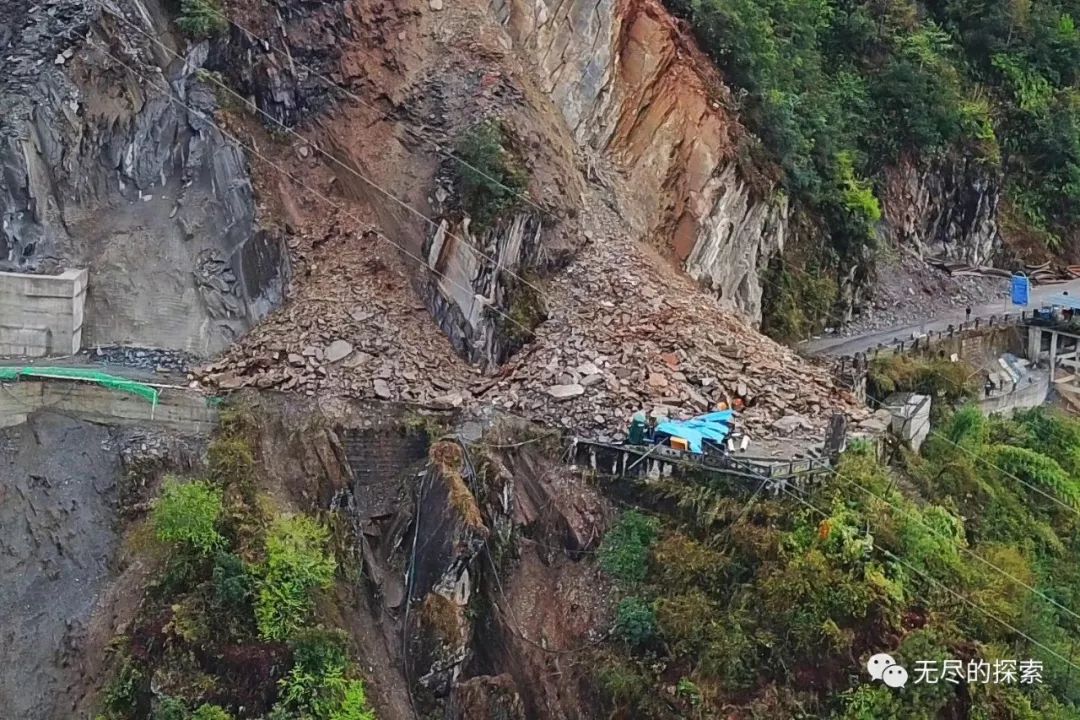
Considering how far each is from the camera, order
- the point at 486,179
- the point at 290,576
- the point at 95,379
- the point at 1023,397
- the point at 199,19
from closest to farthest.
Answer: the point at 290,576
the point at 95,379
the point at 486,179
the point at 199,19
the point at 1023,397

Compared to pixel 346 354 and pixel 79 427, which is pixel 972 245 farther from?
pixel 79 427

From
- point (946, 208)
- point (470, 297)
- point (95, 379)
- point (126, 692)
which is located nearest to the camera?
point (126, 692)

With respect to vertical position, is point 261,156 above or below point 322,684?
above

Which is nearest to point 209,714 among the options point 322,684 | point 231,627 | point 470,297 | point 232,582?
point 231,627

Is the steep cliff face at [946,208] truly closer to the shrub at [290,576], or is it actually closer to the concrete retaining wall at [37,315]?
the shrub at [290,576]

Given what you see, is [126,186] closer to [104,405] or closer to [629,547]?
[104,405]

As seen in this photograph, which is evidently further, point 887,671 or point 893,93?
point 893,93

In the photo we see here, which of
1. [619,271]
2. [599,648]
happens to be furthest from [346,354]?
[599,648]
